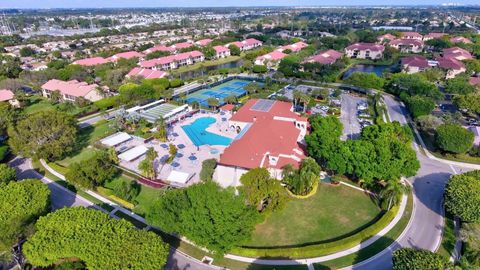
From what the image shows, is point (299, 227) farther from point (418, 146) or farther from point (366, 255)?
point (418, 146)

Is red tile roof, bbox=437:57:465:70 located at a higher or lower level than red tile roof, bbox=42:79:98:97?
higher

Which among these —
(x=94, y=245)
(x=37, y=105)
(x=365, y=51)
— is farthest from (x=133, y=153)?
(x=365, y=51)

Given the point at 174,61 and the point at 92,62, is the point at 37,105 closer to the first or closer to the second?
the point at 92,62

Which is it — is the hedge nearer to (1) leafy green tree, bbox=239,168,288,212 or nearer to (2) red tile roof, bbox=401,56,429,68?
(1) leafy green tree, bbox=239,168,288,212

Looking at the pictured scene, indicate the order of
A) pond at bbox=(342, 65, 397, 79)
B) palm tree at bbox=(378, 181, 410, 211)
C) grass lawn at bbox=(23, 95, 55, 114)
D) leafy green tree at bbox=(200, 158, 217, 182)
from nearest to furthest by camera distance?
palm tree at bbox=(378, 181, 410, 211) → leafy green tree at bbox=(200, 158, 217, 182) → grass lawn at bbox=(23, 95, 55, 114) → pond at bbox=(342, 65, 397, 79)

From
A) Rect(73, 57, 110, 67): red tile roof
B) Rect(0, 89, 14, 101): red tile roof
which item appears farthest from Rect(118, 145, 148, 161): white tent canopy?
Rect(73, 57, 110, 67): red tile roof

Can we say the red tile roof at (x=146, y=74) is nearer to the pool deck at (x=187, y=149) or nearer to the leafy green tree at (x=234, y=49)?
the pool deck at (x=187, y=149)
